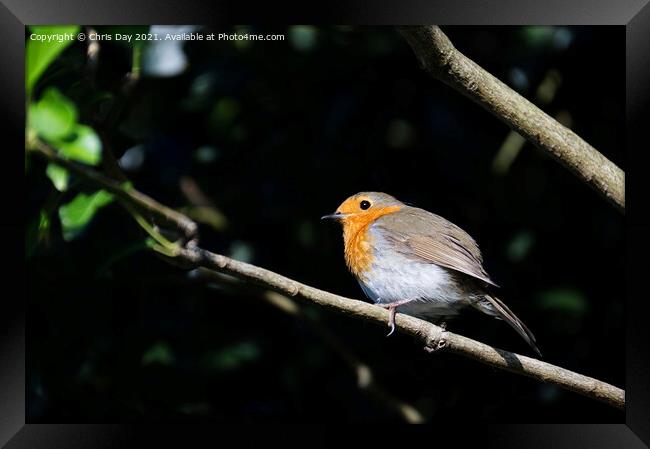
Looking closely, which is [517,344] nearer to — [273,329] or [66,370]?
[273,329]

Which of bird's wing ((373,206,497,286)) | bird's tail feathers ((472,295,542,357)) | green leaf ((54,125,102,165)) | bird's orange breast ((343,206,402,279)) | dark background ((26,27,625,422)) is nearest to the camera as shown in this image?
green leaf ((54,125,102,165))

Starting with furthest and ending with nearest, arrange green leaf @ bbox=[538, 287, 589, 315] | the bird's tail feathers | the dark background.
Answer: green leaf @ bbox=[538, 287, 589, 315] < the dark background < the bird's tail feathers

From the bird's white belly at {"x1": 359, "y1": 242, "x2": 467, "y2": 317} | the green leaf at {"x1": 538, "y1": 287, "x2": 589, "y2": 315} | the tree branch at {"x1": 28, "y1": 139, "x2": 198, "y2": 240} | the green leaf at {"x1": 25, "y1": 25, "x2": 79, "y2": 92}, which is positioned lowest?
the green leaf at {"x1": 538, "y1": 287, "x2": 589, "y2": 315}

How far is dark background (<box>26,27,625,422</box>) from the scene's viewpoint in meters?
3.29

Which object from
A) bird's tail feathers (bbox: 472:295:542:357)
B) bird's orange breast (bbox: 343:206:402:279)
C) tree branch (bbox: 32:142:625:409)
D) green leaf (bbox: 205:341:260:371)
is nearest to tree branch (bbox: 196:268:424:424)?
green leaf (bbox: 205:341:260:371)

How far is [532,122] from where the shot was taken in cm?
259

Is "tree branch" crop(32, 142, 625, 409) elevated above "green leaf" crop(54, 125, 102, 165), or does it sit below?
below

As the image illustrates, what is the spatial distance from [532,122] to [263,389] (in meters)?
1.79

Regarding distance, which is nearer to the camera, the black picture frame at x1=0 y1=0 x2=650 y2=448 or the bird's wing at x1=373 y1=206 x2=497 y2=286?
the black picture frame at x1=0 y1=0 x2=650 y2=448

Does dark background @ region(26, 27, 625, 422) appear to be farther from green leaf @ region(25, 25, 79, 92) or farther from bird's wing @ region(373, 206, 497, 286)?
green leaf @ region(25, 25, 79, 92)

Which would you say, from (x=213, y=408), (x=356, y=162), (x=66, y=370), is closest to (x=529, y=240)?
(x=356, y=162)

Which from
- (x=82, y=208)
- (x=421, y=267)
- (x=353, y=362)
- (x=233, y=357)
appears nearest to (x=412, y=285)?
(x=421, y=267)

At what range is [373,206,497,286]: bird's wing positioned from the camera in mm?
2896

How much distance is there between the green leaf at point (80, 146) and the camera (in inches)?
76.2
